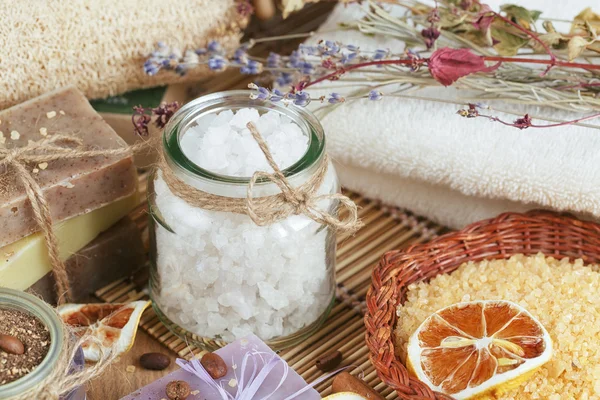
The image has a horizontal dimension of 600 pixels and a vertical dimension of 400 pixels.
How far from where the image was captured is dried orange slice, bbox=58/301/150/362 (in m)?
1.27

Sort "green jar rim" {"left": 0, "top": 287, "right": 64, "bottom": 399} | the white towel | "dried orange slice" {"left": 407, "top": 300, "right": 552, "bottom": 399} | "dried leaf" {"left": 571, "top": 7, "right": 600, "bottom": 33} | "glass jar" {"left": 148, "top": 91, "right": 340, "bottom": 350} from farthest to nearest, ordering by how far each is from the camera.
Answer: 1. "dried leaf" {"left": 571, "top": 7, "right": 600, "bottom": 33}
2. the white towel
3. "glass jar" {"left": 148, "top": 91, "right": 340, "bottom": 350}
4. "dried orange slice" {"left": 407, "top": 300, "right": 552, "bottom": 399}
5. "green jar rim" {"left": 0, "top": 287, "right": 64, "bottom": 399}

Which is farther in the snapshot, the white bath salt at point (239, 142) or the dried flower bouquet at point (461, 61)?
the dried flower bouquet at point (461, 61)

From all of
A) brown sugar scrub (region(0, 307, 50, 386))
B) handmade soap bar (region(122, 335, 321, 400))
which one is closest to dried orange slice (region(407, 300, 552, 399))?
handmade soap bar (region(122, 335, 321, 400))

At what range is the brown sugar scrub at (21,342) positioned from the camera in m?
1.02

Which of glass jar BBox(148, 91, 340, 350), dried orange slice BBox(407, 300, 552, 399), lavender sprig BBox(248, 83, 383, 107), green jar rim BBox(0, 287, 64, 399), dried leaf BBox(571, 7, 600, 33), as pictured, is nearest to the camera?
green jar rim BBox(0, 287, 64, 399)

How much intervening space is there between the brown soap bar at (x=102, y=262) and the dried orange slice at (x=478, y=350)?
1.90 feet

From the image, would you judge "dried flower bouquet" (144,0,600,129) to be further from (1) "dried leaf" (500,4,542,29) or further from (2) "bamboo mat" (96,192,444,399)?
(2) "bamboo mat" (96,192,444,399)

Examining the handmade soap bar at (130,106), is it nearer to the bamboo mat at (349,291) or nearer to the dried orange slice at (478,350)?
the bamboo mat at (349,291)

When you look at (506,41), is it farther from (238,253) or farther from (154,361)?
(154,361)

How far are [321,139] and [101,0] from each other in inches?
22.6

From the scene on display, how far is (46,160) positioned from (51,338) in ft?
1.15

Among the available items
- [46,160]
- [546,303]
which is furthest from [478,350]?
[46,160]

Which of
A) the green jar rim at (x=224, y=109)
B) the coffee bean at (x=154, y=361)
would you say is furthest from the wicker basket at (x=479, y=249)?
the coffee bean at (x=154, y=361)

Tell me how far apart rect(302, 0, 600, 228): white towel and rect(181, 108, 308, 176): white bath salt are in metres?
0.30
